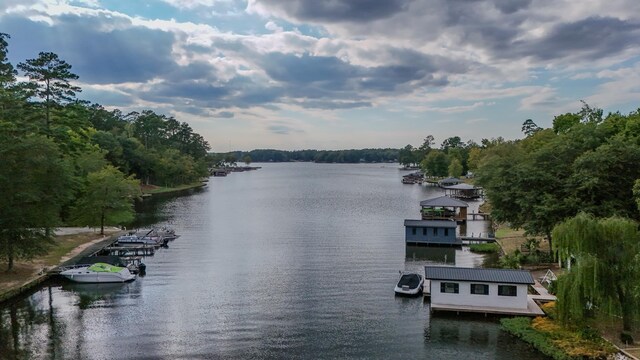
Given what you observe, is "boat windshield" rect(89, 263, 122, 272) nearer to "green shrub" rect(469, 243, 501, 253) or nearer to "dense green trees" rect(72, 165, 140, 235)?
"dense green trees" rect(72, 165, 140, 235)

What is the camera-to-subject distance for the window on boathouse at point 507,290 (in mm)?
29625

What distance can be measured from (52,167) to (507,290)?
36311 mm

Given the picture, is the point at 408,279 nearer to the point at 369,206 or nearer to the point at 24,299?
the point at 24,299

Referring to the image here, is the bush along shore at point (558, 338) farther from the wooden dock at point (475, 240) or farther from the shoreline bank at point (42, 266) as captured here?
the shoreline bank at point (42, 266)

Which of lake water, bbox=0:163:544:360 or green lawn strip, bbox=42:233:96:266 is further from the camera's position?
green lawn strip, bbox=42:233:96:266

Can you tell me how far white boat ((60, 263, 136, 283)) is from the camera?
38.4 m

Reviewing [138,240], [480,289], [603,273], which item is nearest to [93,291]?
[138,240]

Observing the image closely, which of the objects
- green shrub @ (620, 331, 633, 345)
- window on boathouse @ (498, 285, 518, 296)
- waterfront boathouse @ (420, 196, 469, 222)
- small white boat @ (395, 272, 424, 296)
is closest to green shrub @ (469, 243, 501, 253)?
waterfront boathouse @ (420, 196, 469, 222)

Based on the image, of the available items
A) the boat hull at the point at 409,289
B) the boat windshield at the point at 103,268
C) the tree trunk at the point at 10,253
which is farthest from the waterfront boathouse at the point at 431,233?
the tree trunk at the point at 10,253

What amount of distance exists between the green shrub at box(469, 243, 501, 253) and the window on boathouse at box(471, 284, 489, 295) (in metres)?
20.8

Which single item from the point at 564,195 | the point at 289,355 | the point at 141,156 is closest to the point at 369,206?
the point at 564,195

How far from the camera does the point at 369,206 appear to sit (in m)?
92.4

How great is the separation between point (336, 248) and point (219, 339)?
2621 cm

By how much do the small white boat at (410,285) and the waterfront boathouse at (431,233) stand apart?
17675 millimetres
